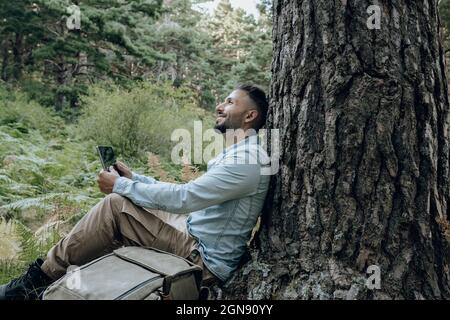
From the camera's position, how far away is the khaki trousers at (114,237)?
2891mm

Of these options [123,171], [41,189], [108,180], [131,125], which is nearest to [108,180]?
[108,180]

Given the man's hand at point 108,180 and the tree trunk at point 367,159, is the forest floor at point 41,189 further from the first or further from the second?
the tree trunk at point 367,159

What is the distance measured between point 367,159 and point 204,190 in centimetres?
92

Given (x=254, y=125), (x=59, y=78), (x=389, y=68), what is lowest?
(x=254, y=125)

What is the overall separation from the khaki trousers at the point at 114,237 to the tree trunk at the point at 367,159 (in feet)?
1.82

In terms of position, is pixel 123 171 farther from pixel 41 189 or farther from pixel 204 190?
pixel 41 189

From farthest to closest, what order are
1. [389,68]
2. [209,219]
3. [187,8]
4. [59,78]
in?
[187,8] < [59,78] < [209,219] < [389,68]

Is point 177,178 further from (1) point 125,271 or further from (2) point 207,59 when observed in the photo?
(2) point 207,59

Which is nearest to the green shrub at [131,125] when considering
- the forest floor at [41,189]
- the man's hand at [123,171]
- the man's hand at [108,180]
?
the forest floor at [41,189]

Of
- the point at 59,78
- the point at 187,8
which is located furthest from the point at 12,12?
the point at 187,8

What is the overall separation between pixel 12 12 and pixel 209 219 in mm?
13242

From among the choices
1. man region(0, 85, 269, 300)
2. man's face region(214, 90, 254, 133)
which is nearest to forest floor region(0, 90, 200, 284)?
man region(0, 85, 269, 300)

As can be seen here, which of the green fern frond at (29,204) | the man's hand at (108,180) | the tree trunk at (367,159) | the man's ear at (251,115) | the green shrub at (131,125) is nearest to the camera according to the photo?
the tree trunk at (367,159)

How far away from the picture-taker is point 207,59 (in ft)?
84.5
